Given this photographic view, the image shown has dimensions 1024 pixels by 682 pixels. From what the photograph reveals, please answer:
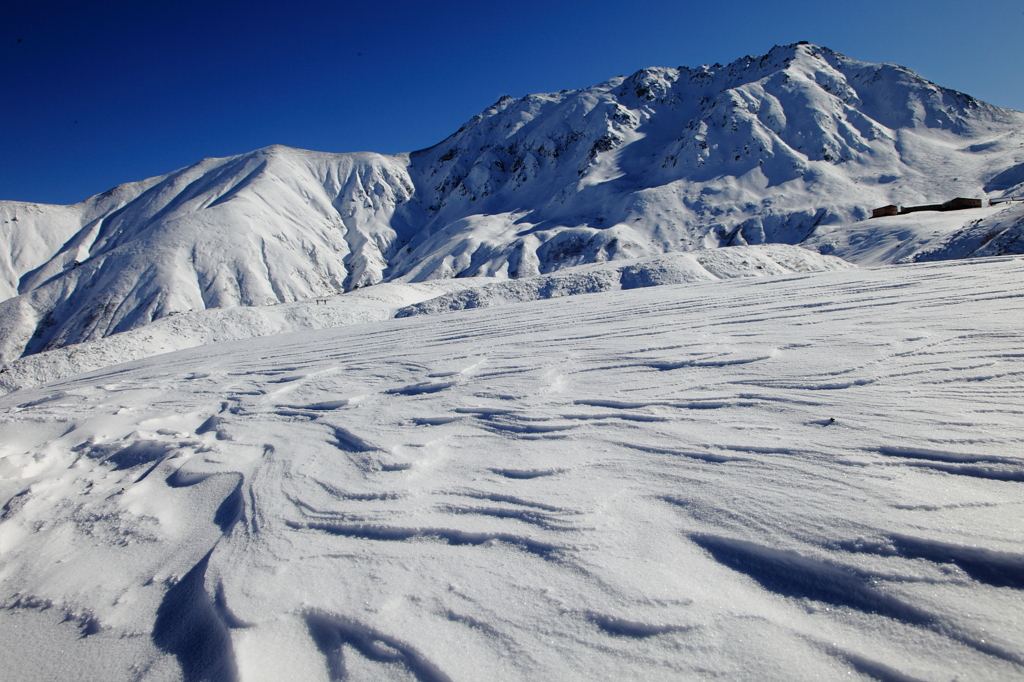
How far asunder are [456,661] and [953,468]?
1.59 m

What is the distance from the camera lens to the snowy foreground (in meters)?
0.94

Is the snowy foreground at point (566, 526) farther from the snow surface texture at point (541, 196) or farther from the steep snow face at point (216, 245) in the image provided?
the steep snow face at point (216, 245)

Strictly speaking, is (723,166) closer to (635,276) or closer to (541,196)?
(541,196)

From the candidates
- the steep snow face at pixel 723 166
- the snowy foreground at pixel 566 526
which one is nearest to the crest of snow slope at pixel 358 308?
the snowy foreground at pixel 566 526

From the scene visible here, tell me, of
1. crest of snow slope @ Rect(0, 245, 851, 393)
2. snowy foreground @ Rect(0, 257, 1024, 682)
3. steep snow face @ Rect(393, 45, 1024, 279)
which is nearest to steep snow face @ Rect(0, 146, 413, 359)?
steep snow face @ Rect(393, 45, 1024, 279)

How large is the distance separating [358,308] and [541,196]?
2096 inches

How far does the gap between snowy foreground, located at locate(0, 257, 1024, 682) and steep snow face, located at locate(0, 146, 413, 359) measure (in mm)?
52691

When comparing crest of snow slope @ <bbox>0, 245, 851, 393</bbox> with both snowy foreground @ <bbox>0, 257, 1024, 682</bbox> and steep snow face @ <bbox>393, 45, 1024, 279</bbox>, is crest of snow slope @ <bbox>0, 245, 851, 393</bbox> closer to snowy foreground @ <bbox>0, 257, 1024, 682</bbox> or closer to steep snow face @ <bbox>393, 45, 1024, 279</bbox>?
snowy foreground @ <bbox>0, 257, 1024, 682</bbox>

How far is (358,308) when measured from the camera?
41.6ft

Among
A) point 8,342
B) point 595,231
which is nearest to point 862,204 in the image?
point 595,231

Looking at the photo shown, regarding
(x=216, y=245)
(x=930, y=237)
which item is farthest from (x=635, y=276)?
(x=216, y=245)

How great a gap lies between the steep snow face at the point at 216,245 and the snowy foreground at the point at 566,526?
5269 cm

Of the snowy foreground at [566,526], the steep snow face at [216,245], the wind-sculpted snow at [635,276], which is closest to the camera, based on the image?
the snowy foreground at [566,526]

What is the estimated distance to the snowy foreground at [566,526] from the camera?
0.94 m
